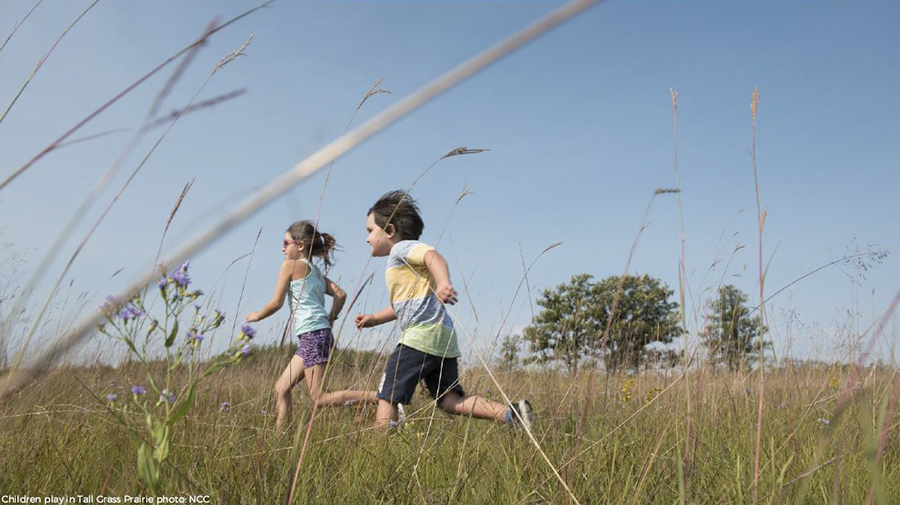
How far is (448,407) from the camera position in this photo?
3.71 m

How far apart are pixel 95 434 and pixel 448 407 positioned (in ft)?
6.54

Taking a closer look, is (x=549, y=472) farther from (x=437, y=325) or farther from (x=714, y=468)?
(x=437, y=325)

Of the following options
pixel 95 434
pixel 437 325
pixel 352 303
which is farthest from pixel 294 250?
pixel 352 303

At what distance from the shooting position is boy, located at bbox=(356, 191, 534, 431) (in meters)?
3.63

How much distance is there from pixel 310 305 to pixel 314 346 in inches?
13.5

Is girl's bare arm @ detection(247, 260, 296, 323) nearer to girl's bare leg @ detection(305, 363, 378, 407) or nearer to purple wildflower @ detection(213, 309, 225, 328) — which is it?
girl's bare leg @ detection(305, 363, 378, 407)

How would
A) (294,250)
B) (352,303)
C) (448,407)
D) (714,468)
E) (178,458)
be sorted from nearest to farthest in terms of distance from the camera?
1. (352,303)
2. (178,458)
3. (714,468)
4. (448,407)
5. (294,250)

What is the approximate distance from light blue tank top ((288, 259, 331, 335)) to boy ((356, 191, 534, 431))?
58 cm

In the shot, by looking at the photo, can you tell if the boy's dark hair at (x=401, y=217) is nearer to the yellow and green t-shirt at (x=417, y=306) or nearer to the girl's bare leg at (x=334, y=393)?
the yellow and green t-shirt at (x=417, y=306)

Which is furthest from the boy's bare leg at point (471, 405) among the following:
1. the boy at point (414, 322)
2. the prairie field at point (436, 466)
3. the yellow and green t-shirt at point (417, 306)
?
the prairie field at point (436, 466)

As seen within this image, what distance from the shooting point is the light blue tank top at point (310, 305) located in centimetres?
446

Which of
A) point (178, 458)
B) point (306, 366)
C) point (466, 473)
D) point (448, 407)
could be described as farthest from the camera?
point (306, 366)

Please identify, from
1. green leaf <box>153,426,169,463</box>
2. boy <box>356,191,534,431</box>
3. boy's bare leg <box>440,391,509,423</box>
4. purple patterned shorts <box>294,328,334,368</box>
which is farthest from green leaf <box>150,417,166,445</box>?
purple patterned shorts <box>294,328,334,368</box>

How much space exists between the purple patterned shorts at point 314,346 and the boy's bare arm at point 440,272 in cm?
118
